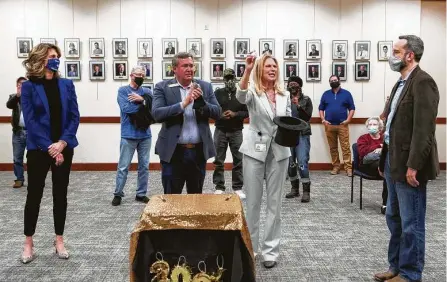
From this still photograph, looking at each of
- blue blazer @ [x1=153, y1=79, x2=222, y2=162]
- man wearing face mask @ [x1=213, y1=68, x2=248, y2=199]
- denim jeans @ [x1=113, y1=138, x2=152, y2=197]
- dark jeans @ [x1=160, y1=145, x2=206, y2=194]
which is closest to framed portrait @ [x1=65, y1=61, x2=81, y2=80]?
denim jeans @ [x1=113, y1=138, x2=152, y2=197]

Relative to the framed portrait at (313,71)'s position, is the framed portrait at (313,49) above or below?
above

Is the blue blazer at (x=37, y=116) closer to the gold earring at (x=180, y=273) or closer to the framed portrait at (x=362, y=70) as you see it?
the gold earring at (x=180, y=273)

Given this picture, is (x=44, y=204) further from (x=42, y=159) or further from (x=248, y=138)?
(x=248, y=138)

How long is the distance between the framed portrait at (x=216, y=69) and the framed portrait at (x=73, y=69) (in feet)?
8.63

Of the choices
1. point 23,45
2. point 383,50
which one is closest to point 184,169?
point 23,45

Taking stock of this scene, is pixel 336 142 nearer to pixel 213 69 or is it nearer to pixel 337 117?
pixel 337 117

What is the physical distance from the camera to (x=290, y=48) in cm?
Result: 988

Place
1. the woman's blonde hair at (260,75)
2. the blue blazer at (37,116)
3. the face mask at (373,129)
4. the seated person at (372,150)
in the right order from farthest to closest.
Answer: the face mask at (373,129) < the seated person at (372,150) < the blue blazer at (37,116) < the woman's blonde hair at (260,75)

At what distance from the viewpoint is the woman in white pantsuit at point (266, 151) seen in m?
4.07

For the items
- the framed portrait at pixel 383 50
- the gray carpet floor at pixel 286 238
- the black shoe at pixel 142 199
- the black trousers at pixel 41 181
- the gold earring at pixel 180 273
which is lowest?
the gray carpet floor at pixel 286 238

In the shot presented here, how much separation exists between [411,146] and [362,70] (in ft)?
22.5

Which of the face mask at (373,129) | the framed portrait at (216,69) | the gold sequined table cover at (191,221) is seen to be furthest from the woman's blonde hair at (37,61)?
the framed portrait at (216,69)

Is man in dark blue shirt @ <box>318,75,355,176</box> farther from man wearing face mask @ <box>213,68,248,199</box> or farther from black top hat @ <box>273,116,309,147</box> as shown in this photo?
black top hat @ <box>273,116,309,147</box>

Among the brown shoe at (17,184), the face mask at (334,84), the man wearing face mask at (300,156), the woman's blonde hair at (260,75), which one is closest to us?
the woman's blonde hair at (260,75)
